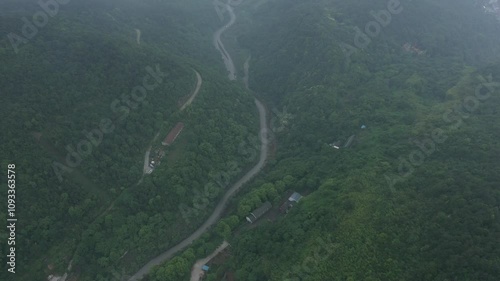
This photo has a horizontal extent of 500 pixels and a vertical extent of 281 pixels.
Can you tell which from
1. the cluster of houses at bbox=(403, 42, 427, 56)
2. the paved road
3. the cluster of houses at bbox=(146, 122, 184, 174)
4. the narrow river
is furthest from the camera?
the paved road

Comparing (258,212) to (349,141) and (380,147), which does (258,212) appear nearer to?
(349,141)

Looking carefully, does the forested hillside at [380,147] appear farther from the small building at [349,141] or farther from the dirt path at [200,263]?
the dirt path at [200,263]

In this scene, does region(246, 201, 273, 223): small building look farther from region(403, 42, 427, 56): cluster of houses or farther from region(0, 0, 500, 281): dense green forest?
region(403, 42, 427, 56): cluster of houses

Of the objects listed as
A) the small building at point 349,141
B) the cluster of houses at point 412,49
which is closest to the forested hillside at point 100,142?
the small building at point 349,141

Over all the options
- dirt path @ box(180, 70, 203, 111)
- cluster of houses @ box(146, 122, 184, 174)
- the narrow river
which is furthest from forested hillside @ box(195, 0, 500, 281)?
dirt path @ box(180, 70, 203, 111)

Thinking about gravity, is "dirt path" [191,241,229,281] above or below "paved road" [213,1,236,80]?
below

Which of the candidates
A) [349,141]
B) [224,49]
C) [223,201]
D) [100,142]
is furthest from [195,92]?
[224,49]

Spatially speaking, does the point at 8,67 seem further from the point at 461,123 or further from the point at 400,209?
the point at 461,123
